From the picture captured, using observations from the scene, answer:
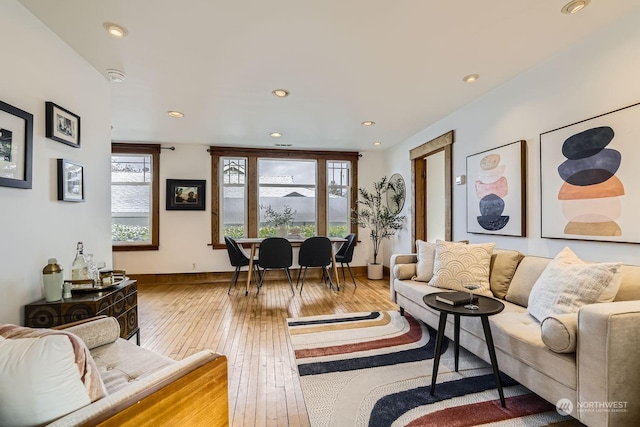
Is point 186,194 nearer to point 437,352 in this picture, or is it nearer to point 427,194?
point 427,194

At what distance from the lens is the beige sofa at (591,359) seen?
1344 millimetres

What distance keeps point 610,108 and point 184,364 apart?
9.49 feet

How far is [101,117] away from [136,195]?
9.92 ft

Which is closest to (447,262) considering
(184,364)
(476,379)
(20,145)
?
(476,379)

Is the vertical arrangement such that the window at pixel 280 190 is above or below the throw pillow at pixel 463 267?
above

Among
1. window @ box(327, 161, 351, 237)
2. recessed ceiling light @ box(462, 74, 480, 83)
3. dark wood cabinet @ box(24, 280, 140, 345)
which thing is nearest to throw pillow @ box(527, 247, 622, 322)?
recessed ceiling light @ box(462, 74, 480, 83)

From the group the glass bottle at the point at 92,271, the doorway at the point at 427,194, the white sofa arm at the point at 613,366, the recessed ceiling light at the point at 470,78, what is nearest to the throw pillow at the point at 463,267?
the white sofa arm at the point at 613,366

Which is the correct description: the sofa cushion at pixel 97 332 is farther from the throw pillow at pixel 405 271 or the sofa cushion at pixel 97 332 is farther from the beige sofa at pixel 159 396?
the throw pillow at pixel 405 271

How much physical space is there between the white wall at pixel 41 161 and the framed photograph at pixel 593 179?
367 cm

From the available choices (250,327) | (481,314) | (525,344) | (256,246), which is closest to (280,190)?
(256,246)

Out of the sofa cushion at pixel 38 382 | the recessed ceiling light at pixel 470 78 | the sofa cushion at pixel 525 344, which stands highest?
the recessed ceiling light at pixel 470 78

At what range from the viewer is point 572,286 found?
174 cm

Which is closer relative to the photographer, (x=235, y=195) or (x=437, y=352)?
(x=437, y=352)

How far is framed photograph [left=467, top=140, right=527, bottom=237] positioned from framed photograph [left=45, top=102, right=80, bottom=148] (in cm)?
363
